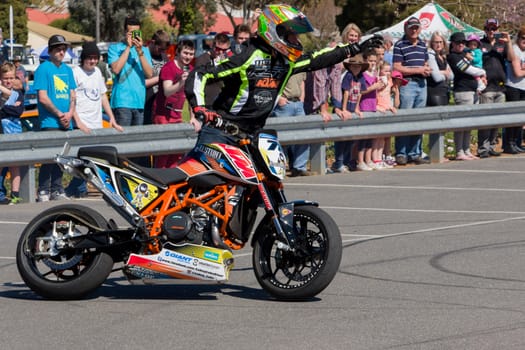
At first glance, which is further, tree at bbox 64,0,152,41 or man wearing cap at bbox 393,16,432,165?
tree at bbox 64,0,152,41

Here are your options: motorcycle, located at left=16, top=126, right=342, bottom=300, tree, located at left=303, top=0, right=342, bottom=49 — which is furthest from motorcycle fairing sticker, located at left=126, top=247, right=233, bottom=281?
tree, located at left=303, top=0, right=342, bottom=49

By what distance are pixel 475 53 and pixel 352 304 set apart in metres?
13.4

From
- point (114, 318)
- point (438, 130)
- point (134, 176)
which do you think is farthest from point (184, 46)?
point (114, 318)

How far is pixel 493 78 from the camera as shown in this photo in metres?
18.8

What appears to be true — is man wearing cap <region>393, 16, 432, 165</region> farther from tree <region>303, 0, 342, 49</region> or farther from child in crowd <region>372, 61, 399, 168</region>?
tree <region>303, 0, 342, 49</region>

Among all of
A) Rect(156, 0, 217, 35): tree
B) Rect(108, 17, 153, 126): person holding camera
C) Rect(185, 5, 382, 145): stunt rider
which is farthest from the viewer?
Rect(156, 0, 217, 35): tree

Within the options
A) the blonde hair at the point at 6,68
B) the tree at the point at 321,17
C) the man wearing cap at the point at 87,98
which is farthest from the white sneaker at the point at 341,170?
the tree at the point at 321,17

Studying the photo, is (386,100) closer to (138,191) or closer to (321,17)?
(138,191)

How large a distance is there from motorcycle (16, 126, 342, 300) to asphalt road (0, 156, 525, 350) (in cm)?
19

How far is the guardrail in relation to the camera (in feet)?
43.7

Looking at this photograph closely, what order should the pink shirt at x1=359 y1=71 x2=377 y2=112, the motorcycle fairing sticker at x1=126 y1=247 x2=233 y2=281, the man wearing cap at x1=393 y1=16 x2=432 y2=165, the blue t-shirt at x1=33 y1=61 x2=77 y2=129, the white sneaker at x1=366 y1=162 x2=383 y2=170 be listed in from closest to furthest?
the motorcycle fairing sticker at x1=126 y1=247 x2=233 y2=281 → the blue t-shirt at x1=33 y1=61 x2=77 y2=129 → the white sneaker at x1=366 y1=162 x2=383 y2=170 → the pink shirt at x1=359 y1=71 x2=377 y2=112 → the man wearing cap at x1=393 y1=16 x2=432 y2=165

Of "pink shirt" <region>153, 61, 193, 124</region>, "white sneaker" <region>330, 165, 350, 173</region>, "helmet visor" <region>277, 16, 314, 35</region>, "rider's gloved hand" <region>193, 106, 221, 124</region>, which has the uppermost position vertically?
"helmet visor" <region>277, 16, 314, 35</region>

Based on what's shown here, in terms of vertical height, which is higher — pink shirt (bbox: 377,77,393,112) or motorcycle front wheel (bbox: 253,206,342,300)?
pink shirt (bbox: 377,77,393,112)

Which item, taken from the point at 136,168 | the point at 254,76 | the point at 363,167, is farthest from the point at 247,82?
the point at 363,167
